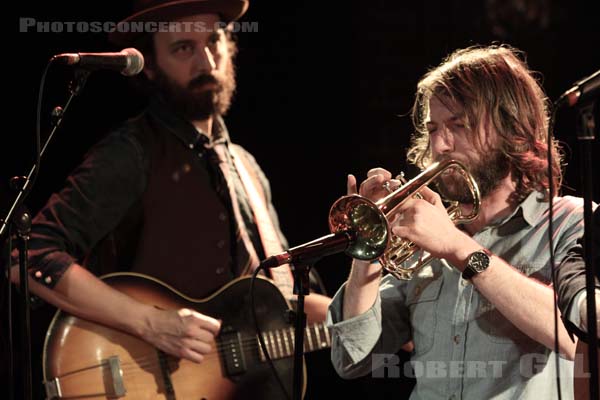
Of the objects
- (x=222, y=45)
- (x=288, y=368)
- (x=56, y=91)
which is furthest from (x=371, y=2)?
(x=288, y=368)

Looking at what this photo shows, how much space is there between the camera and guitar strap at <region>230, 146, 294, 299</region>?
4.23 m

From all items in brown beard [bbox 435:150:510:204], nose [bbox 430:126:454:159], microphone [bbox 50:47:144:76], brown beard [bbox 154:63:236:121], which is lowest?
brown beard [bbox 435:150:510:204]

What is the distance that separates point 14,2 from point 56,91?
483 mm

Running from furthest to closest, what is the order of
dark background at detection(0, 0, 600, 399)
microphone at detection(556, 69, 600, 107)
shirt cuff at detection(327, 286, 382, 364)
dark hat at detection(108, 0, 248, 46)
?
dark background at detection(0, 0, 600, 399)
dark hat at detection(108, 0, 248, 46)
shirt cuff at detection(327, 286, 382, 364)
microphone at detection(556, 69, 600, 107)

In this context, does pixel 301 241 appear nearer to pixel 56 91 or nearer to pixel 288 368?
pixel 288 368

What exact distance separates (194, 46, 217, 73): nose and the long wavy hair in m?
1.30

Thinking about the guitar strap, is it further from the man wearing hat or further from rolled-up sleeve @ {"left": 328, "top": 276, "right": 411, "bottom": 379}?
rolled-up sleeve @ {"left": 328, "top": 276, "right": 411, "bottom": 379}

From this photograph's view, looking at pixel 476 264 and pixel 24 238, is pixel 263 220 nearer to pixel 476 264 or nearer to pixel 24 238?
pixel 24 238

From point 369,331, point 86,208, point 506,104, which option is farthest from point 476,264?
point 86,208

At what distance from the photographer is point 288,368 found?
4.05 m

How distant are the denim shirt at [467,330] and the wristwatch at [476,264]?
10.6 inches

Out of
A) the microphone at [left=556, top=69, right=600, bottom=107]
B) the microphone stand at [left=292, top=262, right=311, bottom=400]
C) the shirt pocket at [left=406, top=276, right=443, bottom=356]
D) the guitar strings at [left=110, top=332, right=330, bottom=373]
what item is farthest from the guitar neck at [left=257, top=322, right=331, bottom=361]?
the microphone at [left=556, top=69, right=600, bottom=107]

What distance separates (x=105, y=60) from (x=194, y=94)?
1.35 m

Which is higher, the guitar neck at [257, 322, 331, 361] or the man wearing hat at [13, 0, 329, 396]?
the man wearing hat at [13, 0, 329, 396]
